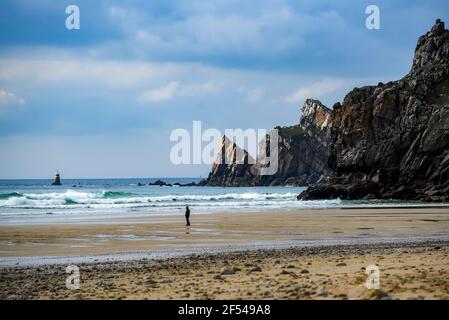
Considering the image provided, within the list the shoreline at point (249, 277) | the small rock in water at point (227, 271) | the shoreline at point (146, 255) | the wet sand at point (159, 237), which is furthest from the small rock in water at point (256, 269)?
the wet sand at point (159, 237)

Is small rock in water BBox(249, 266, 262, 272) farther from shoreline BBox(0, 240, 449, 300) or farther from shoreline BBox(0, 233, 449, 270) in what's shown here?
shoreline BBox(0, 233, 449, 270)

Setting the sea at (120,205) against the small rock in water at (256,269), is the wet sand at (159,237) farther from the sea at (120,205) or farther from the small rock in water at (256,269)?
the sea at (120,205)

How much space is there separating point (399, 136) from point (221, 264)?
79175mm

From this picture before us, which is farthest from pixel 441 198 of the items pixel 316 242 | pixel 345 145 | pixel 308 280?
pixel 308 280

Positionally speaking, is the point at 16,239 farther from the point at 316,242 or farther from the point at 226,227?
the point at 316,242

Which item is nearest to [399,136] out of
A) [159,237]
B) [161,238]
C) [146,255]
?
[159,237]

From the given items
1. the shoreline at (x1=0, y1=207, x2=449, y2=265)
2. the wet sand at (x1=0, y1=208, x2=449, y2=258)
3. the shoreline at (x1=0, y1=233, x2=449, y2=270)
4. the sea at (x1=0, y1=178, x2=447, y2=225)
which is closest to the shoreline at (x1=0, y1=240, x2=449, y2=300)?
the shoreline at (x1=0, y1=233, x2=449, y2=270)

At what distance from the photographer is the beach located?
10453 millimetres

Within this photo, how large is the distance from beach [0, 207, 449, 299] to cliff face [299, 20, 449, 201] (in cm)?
5635

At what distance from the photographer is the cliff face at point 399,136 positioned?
82875 millimetres

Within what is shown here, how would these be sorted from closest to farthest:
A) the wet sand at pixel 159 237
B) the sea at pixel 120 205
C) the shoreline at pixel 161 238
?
the shoreline at pixel 161 238 < the wet sand at pixel 159 237 < the sea at pixel 120 205

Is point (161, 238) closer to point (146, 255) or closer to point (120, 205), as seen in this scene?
point (146, 255)

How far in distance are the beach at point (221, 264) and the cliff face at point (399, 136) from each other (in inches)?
2219
